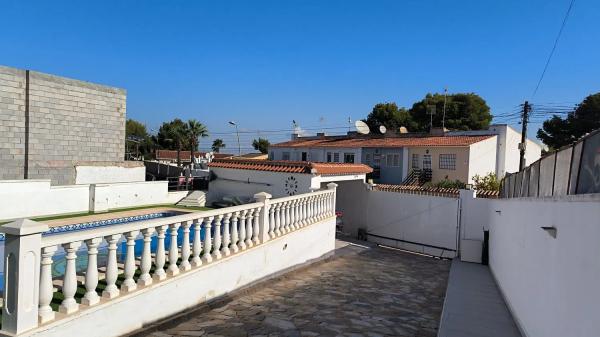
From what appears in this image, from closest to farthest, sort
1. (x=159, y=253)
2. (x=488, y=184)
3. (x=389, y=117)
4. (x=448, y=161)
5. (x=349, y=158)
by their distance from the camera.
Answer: (x=159, y=253) → (x=488, y=184) → (x=448, y=161) → (x=349, y=158) → (x=389, y=117)

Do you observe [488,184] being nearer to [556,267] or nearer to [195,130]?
[556,267]

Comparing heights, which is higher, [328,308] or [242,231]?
[242,231]

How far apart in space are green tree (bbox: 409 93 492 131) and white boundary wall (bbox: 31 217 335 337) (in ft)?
137

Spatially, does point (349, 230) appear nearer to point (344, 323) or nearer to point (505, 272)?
point (505, 272)

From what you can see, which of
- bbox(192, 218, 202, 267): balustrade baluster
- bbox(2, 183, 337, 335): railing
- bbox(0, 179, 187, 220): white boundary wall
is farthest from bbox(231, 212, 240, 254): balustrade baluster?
bbox(0, 179, 187, 220): white boundary wall

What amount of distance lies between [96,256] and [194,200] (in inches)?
681

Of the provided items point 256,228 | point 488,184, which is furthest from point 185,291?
point 488,184

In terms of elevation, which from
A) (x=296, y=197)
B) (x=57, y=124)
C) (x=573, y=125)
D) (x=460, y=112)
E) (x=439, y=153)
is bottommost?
(x=296, y=197)

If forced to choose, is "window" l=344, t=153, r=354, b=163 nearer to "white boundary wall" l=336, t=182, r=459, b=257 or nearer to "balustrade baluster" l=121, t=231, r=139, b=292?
"white boundary wall" l=336, t=182, r=459, b=257

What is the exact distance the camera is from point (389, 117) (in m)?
51.2

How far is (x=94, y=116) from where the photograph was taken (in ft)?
61.1

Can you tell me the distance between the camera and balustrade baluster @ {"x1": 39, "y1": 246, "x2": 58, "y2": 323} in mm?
3295

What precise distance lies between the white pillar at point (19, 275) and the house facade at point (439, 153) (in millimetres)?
28267

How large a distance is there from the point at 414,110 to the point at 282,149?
19616 mm
